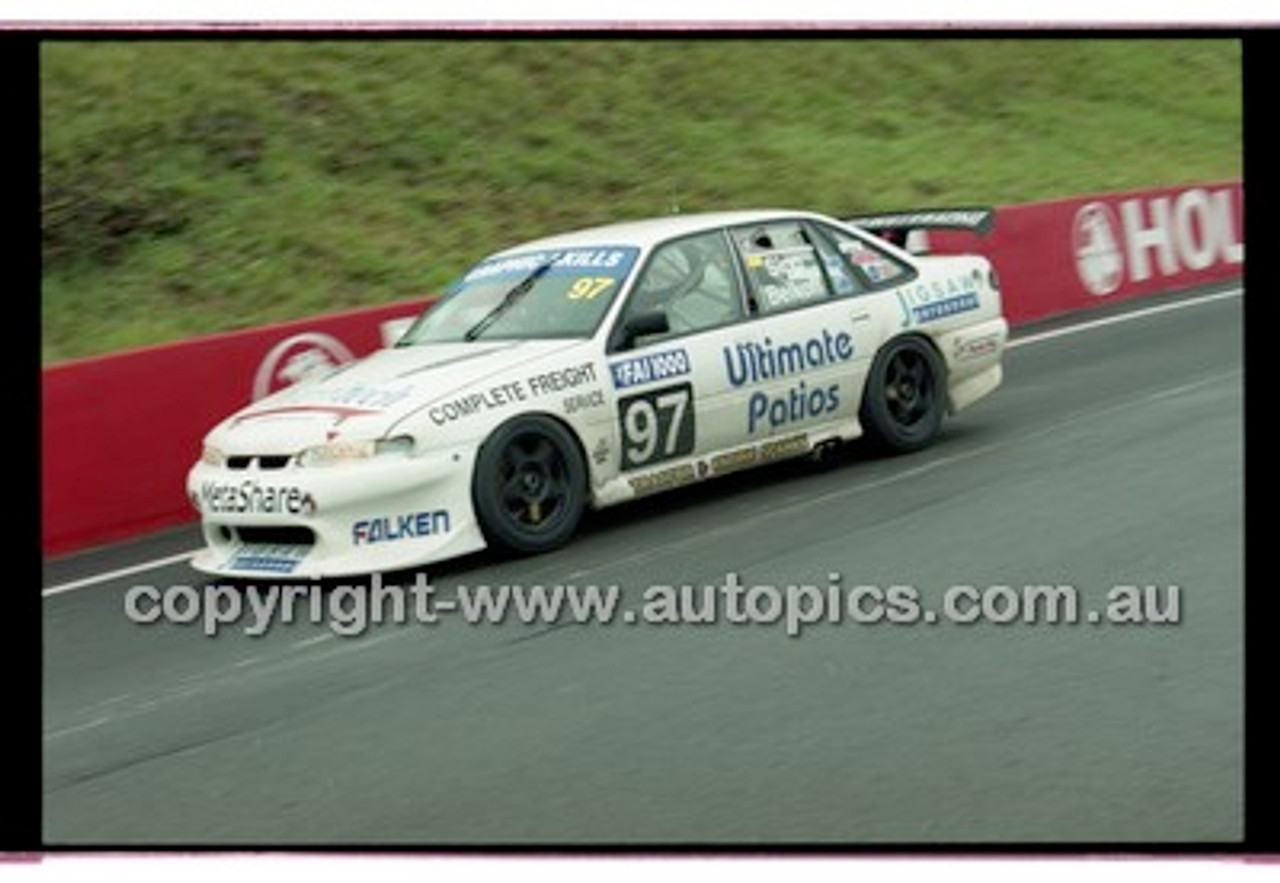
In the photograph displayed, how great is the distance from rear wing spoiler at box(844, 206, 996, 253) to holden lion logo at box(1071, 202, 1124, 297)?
16.4ft

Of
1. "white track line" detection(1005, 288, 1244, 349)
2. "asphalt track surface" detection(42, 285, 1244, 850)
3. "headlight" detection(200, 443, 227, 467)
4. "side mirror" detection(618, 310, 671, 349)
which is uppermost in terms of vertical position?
"side mirror" detection(618, 310, 671, 349)

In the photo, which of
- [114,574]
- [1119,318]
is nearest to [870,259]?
[114,574]

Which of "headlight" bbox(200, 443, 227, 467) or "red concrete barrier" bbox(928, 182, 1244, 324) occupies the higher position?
"red concrete barrier" bbox(928, 182, 1244, 324)

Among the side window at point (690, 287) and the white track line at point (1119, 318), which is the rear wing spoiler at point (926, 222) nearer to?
the side window at point (690, 287)

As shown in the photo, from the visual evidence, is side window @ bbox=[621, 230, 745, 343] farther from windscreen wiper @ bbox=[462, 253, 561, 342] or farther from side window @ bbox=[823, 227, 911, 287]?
side window @ bbox=[823, 227, 911, 287]

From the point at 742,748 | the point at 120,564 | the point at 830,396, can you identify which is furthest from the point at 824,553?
the point at 120,564

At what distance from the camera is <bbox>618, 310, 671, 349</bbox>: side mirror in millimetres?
9195

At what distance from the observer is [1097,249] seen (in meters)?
16.0

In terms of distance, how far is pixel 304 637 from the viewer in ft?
25.5

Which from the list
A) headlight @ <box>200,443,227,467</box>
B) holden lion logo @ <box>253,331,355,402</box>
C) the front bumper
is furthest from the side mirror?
holden lion logo @ <box>253,331,355,402</box>

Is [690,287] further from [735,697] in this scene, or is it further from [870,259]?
[735,697]

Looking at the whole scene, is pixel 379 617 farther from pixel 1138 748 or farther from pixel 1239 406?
pixel 1239 406

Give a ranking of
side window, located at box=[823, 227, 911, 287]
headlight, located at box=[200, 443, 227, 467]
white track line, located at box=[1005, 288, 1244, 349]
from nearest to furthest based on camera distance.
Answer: headlight, located at box=[200, 443, 227, 467] → side window, located at box=[823, 227, 911, 287] → white track line, located at box=[1005, 288, 1244, 349]

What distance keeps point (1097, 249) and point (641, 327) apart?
7899 millimetres
